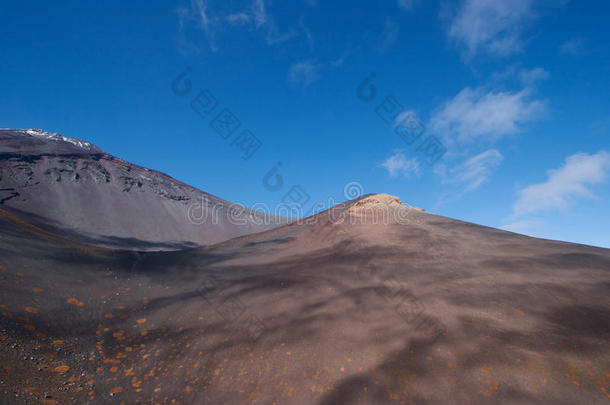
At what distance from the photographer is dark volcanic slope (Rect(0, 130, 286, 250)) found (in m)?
21.4

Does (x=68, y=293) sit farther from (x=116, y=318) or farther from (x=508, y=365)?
(x=508, y=365)

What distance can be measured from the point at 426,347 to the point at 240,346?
240cm

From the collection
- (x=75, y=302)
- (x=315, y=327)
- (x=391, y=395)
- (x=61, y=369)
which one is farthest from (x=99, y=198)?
(x=391, y=395)

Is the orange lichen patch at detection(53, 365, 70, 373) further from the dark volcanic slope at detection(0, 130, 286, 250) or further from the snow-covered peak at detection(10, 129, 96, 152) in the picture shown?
the snow-covered peak at detection(10, 129, 96, 152)

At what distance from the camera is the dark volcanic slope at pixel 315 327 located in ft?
9.66

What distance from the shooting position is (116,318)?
4.36 meters

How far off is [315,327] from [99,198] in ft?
94.4

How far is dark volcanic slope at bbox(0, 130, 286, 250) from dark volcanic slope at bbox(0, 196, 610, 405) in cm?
1833

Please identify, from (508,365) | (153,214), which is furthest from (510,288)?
(153,214)

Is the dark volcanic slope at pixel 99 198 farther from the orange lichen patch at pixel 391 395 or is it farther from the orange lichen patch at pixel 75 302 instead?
the orange lichen patch at pixel 391 395

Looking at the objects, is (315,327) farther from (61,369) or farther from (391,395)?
(61,369)

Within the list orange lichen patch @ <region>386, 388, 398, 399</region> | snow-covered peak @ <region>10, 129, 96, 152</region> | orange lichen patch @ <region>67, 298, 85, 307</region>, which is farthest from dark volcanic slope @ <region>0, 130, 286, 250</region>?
orange lichen patch @ <region>386, 388, 398, 399</region>

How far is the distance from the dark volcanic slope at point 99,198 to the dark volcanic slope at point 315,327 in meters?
18.3

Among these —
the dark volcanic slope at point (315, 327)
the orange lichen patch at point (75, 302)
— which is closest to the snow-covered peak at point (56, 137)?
the dark volcanic slope at point (315, 327)
